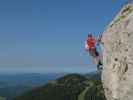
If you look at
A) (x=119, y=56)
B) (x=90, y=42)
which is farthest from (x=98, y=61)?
(x=119, y=56)

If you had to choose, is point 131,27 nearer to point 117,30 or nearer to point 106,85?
point 117,30

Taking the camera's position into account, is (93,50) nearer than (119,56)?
No

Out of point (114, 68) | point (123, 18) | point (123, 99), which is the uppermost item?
point (123, 18)

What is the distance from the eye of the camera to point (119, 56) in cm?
3241

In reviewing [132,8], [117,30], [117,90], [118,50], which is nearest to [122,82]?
[117,90]

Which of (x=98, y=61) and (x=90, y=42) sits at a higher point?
(x=90, y=42)

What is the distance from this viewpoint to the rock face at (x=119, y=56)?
99.8ft

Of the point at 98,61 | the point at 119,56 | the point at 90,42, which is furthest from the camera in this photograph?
the point at 98,61

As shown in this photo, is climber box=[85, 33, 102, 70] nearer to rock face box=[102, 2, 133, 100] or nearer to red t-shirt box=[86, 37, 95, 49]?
red t-shirt box=[86, 37, 95, 49]

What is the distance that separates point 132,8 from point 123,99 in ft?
32.8

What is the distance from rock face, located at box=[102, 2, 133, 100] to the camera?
1198 inches

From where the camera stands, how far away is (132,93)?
2962cm

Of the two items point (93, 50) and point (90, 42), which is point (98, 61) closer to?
point (93, 50)

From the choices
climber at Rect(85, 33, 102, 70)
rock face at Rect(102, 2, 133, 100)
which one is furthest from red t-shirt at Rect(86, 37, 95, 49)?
rock face at Rect(102, 2, 133, 100)
